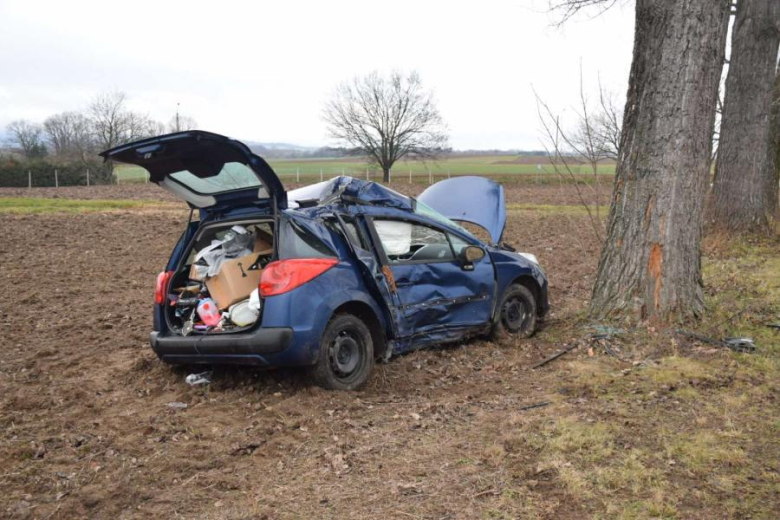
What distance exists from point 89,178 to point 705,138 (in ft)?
153

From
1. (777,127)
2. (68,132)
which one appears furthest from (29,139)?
(777,127)

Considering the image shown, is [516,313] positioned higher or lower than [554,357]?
higher

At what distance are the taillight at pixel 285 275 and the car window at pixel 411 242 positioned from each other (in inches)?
43.7

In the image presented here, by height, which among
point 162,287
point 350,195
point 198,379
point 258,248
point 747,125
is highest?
point 747,125

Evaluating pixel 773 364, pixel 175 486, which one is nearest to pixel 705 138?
pixel 773 364

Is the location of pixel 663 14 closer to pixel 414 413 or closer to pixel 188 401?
pixel 414 413

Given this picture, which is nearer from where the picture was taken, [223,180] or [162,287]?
[223,180]

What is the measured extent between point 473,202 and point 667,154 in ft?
8.18

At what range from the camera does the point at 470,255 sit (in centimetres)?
712

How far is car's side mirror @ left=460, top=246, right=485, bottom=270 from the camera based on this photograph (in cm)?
708

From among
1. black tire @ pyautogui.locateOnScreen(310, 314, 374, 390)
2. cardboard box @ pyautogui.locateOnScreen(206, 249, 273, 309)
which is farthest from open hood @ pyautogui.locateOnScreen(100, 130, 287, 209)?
black tire @ pyautogui.locateOnScreen(310, 314, 374, 390)

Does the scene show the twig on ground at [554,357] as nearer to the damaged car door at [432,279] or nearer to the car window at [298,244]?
the damaged car door at [432,279]

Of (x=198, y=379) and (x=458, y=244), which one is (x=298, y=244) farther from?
(x=458, y=244)

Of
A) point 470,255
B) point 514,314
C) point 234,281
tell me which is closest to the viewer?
point 234,281
